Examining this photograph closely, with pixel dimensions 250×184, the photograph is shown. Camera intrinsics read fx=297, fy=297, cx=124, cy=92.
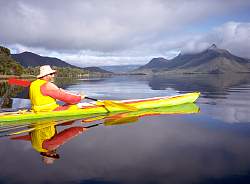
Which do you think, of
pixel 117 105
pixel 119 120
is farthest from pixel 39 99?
pixel 117 105

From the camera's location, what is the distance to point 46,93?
14969 mm

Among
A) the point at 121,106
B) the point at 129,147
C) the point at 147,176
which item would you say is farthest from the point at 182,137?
the point at 121,106

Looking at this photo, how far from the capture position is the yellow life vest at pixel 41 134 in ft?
35.5

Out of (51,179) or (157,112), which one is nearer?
(51,179)

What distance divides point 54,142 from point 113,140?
2317mm

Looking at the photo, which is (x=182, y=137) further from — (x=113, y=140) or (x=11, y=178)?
(x=11, y=178)

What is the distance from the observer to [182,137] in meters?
12.4

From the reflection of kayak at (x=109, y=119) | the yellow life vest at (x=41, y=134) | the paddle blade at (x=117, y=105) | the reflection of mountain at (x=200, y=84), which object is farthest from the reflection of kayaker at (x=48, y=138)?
the reflection of mountain at (x=200, y=84)

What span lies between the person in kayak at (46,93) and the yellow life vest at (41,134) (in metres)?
1.24

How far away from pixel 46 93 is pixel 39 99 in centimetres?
60

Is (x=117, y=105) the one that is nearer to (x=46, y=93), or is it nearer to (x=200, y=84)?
(x=46, y=93)

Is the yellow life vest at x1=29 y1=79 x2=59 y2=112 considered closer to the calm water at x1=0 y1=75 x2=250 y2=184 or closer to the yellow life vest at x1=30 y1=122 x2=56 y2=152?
the yellow life vest at x1=30 y1=122 x2=56 y2=152

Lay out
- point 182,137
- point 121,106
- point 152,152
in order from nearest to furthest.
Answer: point 152,152
point 182,137
point 121,106

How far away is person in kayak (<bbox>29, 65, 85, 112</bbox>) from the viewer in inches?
583
